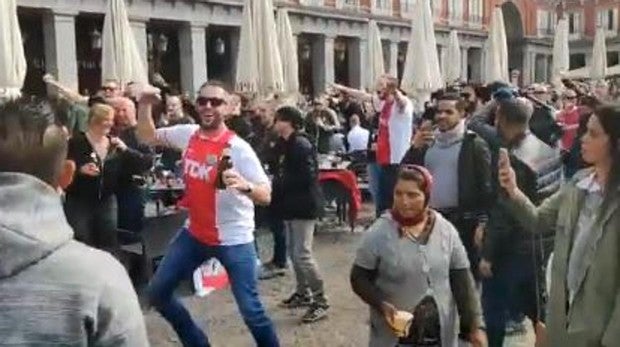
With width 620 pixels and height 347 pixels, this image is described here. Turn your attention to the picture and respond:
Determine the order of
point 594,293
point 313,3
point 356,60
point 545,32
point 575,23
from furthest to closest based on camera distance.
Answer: point 575,23
point 545,32
point 356,60
point 313,3
point 594,293

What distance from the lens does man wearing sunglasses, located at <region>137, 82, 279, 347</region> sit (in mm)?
5223

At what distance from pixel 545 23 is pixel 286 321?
219 feet

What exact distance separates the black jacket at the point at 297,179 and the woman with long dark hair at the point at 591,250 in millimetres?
3422

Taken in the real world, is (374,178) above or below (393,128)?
below

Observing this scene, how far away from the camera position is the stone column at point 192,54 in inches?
1102

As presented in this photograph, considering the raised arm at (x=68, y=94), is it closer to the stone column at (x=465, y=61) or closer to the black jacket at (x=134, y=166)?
the black jacket at (x=134, y=166)

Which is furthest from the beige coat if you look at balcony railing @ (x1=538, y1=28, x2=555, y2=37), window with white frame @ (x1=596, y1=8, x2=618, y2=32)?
window with white frame @ (x1=596, y1=8, x2=618, y2=32)

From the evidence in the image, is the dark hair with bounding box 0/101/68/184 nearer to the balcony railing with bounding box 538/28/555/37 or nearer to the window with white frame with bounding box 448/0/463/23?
the window with white frame with bounding box 448/0/463/23

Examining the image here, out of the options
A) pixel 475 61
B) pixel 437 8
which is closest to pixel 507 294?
pixel 437 8

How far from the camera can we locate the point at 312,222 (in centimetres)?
715

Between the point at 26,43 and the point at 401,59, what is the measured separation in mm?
22943

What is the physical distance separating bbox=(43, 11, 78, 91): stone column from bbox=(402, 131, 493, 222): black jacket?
18.8 m

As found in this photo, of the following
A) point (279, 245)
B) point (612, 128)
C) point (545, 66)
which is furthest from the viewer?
point (545, 66)

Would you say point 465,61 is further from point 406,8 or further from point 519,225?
point 519,225
